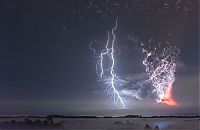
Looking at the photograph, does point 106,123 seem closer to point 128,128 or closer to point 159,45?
point 128,128

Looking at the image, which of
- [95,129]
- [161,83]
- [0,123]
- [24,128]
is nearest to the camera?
[161,83]

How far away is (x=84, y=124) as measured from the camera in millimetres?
20344

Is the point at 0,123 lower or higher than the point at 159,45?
lower

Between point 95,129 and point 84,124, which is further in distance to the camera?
point 84,124

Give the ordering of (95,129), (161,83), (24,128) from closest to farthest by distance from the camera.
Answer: (161,83) → (95,129) → (24,128)

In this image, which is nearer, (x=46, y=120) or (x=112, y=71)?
(x=112, y=71)

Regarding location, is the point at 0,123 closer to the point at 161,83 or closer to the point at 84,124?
the point at 84,124

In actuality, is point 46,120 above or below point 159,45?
below

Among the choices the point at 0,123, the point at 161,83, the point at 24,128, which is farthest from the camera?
the point at 0,123

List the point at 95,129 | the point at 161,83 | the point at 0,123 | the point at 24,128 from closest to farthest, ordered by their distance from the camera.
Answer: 1. the point at 161,83
2. the point at 95,129
3. the point at 24,128
4. the point at 0,123

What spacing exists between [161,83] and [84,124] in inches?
141

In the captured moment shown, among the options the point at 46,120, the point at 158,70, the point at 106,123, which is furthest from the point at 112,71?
the point at 46,120

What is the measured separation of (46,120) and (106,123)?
210cm

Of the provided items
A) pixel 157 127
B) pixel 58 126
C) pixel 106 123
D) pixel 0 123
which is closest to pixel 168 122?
pixel 157 127
